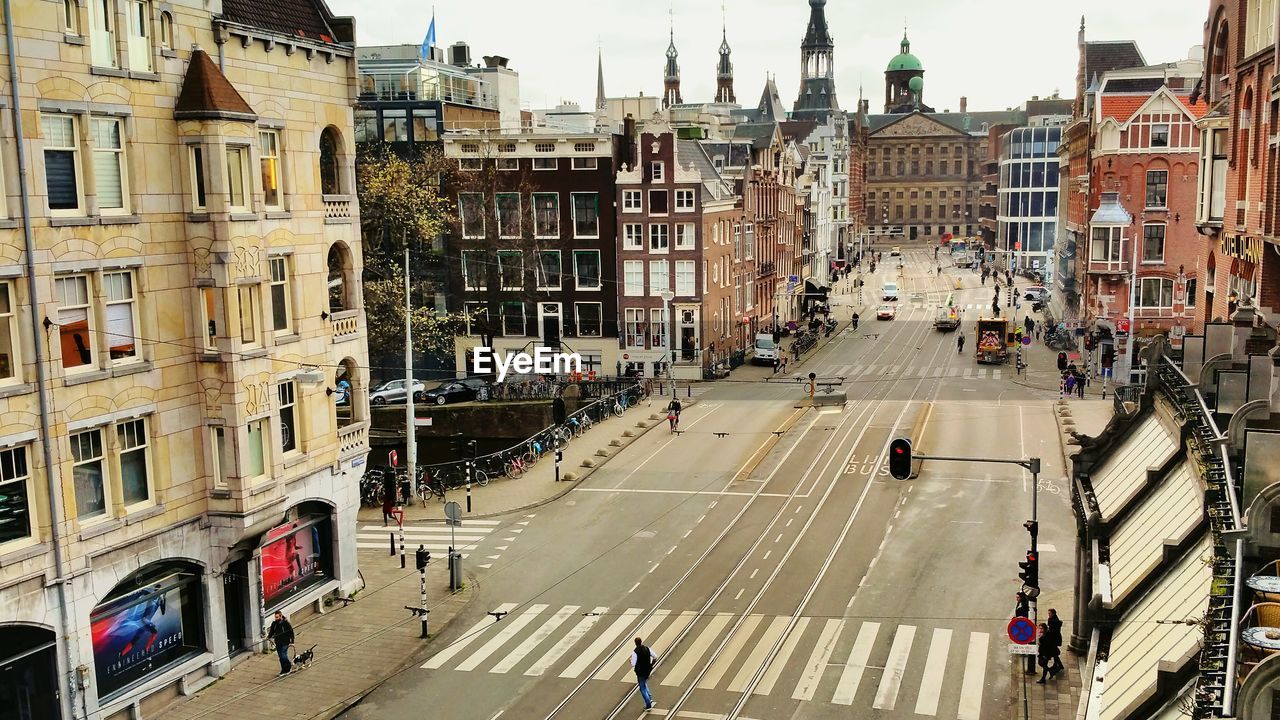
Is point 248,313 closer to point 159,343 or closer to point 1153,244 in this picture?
point 159,343

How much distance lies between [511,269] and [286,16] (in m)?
42.5

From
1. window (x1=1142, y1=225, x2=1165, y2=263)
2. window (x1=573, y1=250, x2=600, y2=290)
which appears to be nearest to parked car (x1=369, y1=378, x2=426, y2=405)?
window (x1=573, y1=250, x2=600, y2=290)

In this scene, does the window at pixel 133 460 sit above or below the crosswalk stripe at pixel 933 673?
above

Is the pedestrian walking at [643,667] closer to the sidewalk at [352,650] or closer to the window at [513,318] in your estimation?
the sidewalk at [352,650]

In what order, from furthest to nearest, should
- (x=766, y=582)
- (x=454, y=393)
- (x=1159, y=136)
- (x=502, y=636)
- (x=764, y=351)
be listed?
1. (x=764, y=351)
2. (x=1159, y=136)
3. (x=454, y=393)
4. (x=766, y=582)
5. (x=502, y=636)

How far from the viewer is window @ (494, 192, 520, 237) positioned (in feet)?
238

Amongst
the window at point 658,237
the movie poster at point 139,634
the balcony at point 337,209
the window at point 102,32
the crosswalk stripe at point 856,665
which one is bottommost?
the crosswalk stripe at point 856,665

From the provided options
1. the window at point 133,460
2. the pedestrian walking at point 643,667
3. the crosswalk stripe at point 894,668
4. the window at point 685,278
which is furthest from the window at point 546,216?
the pedestrian walking at point 643,667

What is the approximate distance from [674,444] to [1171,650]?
36578mm

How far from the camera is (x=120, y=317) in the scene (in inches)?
1004

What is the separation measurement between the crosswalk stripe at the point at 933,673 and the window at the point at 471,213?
49284mm

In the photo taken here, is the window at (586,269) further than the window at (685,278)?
Yes

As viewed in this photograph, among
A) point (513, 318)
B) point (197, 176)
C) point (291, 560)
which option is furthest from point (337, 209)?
point (513, 318)

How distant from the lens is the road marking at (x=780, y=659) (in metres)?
26.8
